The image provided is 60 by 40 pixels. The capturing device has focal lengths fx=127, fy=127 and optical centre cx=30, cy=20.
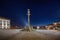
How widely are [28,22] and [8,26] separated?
1086 millimetres

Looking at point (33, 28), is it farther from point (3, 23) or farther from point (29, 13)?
point (3, 23)

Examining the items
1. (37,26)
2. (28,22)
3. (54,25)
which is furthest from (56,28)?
(28,22)

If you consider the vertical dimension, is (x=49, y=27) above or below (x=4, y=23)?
below

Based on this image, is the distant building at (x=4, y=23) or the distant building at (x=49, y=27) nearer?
the distant building at (x=49, y=27)

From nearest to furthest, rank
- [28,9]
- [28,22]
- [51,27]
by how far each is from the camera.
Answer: [28,9], [28,22], [51,27]

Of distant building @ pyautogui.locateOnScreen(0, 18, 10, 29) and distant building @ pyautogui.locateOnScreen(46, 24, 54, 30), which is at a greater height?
distant building @ pyautogui.locateOnScreen(0, 18, 10, 29)

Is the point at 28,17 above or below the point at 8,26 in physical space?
above

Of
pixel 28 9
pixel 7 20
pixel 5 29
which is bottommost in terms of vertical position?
pixel 5 29

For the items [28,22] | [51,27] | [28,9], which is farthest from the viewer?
[51,27]

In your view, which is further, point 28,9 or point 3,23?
point 3,23

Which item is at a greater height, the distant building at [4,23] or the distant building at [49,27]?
the distant building at [4,23]

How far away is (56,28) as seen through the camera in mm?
6859

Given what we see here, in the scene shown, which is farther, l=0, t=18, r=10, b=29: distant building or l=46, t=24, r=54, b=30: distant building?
l=0, t=18, r=10, b=29: distant building

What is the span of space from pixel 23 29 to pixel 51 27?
1575mm
